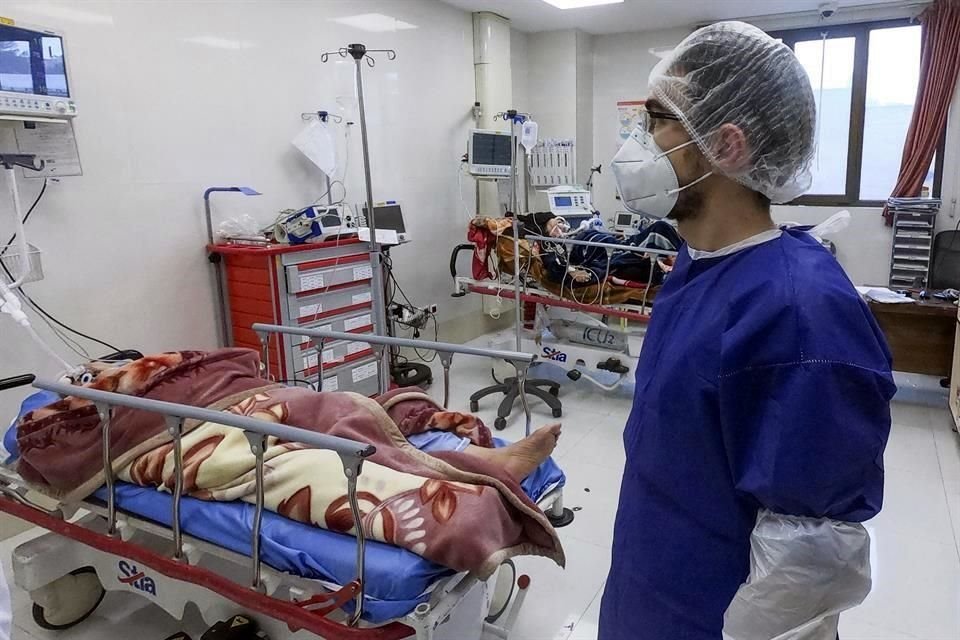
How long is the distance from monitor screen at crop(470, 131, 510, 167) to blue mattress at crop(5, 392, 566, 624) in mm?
3174

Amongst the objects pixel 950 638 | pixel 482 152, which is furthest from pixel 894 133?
pixel 950 638

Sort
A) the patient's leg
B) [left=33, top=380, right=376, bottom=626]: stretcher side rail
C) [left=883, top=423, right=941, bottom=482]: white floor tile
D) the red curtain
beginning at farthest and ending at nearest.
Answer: the red curtain
[left=883, top=423, right=941, bottom=482]: white floor tile
the patient's leg
[left=33, top=380, right=376, bottom=626]: stretcher side rail

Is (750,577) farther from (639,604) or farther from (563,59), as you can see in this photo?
(563,59)

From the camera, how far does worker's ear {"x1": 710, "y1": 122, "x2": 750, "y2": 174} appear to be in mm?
1008

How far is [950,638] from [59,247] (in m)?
3.43

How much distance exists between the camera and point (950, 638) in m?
1.94

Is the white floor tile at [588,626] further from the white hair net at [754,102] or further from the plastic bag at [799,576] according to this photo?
the white hair net at [754,102]

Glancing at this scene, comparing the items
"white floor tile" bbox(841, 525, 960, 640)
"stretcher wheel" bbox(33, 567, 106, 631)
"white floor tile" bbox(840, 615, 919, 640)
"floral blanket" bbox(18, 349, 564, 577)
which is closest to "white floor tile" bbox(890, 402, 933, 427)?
"white floor tile" bbox(841, 525, 960, 640)

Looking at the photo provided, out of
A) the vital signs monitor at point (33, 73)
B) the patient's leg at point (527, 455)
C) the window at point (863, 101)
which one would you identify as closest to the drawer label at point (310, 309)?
the vital signs monitor at point (33, 73)

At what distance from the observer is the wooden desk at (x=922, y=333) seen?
12.0 ft

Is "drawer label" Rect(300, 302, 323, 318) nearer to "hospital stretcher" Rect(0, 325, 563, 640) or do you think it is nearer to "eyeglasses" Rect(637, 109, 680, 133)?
"hospital stretcher" Rect(0, 325, 563, 640)

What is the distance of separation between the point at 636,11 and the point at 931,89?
2.23 meters

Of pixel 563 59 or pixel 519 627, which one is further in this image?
pixel 563 59

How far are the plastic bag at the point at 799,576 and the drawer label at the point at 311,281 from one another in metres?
2.62
